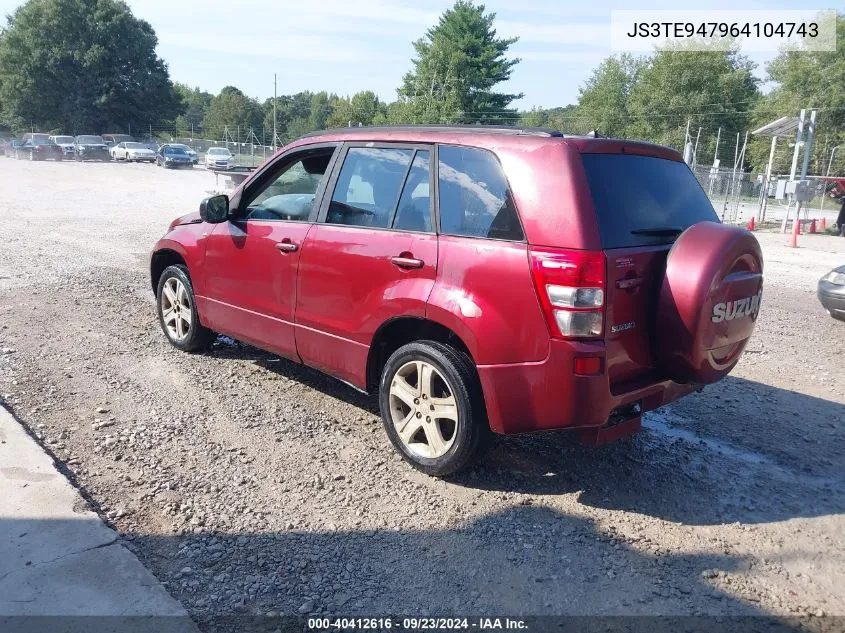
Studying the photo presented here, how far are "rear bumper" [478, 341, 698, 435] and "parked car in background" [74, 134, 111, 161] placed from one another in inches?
1974

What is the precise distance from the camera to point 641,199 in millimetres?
3711

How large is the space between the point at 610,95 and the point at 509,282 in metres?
67.2

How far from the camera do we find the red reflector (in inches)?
128

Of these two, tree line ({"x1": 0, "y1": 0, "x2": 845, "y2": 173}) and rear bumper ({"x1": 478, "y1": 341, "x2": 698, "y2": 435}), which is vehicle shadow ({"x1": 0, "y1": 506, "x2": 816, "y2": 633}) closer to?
rear bumper ({"x1": 478, "y1": 341, "x2": 698, "y2": 435})

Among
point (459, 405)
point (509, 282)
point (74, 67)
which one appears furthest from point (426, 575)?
point (74, 67)

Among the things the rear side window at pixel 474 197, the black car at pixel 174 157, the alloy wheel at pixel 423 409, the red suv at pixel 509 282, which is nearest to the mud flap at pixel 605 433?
the red suv at pixel 509 282

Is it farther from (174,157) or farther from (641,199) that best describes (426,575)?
(174,157)

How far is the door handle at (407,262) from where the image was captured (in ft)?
12.2

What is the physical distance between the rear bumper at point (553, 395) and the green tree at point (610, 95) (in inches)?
2396

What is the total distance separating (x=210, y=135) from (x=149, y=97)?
10.6m

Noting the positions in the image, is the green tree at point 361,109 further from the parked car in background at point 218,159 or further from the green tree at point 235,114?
the green tree at point 235,114

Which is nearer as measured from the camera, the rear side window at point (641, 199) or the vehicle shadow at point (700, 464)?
the rear side window at point (641, 199)

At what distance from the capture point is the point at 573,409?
330 centimetres

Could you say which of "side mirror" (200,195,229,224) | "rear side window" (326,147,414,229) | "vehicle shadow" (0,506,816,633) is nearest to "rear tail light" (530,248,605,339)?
"vehicle shadow" (0,506,816,633)
